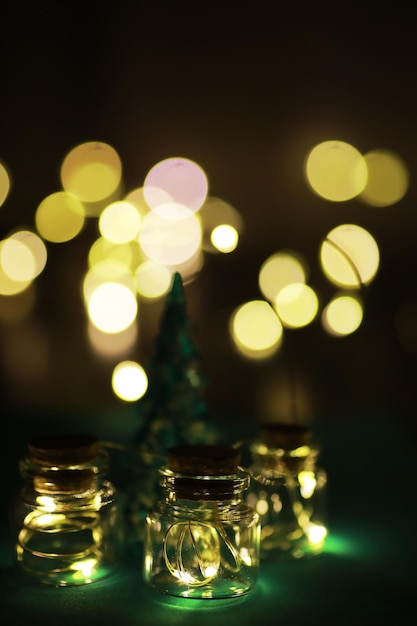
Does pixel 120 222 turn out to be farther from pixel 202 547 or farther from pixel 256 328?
pixel 202 547

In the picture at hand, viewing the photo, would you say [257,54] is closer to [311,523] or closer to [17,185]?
[17,185]

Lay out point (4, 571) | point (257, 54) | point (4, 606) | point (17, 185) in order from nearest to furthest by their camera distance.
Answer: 1. point (4, 606)
2. point (4, 571)
3. point (257, 54)
4. point (17, 185)

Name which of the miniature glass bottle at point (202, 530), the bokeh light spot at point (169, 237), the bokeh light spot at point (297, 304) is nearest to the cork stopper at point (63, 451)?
the miniature glass bottle at point (202, 530)

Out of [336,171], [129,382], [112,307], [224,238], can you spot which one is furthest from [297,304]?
[224,238]

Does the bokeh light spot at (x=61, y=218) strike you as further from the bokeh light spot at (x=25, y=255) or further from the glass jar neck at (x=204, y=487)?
the glass jar neck at (x=204, y=487)

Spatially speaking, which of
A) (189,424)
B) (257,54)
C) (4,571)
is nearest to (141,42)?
(257,54)

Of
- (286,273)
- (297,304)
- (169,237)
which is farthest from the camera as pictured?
(169,237)
